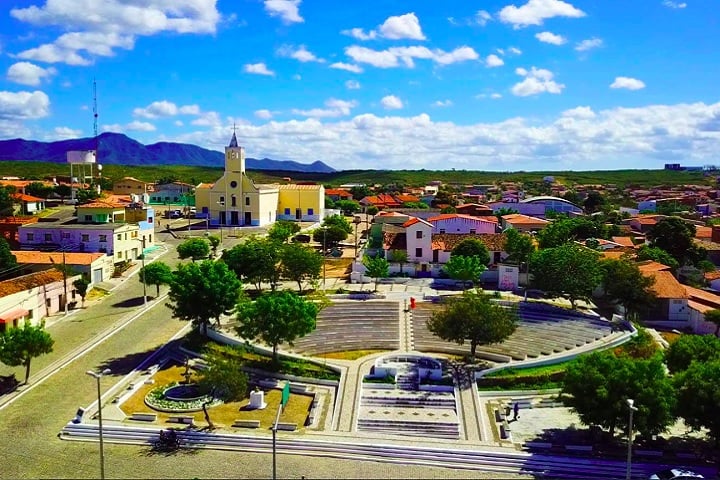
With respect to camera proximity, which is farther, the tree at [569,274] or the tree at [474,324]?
the tree at [569,274]

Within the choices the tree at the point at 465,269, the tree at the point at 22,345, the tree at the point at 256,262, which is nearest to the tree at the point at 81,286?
the tree at the point at 256,262

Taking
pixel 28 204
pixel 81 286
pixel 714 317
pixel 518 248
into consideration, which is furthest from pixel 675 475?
pixel 28 204

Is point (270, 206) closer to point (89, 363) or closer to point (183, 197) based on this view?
point (183, 197)

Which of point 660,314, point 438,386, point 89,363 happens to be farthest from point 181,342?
point 660,314

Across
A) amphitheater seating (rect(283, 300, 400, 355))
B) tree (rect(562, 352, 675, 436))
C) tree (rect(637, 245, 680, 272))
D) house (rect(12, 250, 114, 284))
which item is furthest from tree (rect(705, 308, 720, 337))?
house (rect(12, 250, 114, 284))

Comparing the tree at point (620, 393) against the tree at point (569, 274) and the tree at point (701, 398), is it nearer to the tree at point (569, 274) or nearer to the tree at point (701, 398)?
the tree at point (701, 398)

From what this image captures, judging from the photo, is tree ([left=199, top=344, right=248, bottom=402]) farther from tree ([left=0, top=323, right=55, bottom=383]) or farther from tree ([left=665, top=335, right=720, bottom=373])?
tree ([left=665, top=335, right=720, bottom=373])
